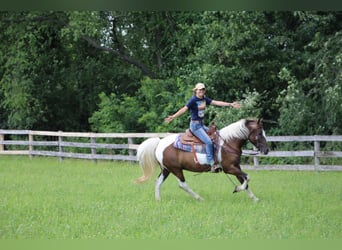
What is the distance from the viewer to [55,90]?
71.3ft

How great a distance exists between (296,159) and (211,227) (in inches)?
342

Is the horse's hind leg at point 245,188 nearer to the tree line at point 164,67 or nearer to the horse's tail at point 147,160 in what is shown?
the horse's tail at point 147,160

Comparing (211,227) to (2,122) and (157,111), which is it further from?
(2,122)

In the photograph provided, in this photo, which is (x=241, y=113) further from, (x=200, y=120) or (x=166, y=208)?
(x=166, y=208)

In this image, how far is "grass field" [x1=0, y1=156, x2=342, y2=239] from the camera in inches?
212

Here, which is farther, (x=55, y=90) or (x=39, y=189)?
(x=55, y=90)

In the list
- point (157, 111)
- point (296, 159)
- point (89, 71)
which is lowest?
point (296, 159)

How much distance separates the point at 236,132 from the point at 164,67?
11.8 metres

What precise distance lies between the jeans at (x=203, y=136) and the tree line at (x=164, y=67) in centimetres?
414

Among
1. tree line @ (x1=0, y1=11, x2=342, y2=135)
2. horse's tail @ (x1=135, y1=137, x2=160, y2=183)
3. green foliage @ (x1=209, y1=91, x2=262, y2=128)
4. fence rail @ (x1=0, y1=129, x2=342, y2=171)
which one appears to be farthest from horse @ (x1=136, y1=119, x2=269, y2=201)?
green foliage @ (x1=209, y1=91, x2=262, y2=128)

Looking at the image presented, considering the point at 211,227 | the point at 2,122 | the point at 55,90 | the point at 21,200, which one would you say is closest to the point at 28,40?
the point at 55,90

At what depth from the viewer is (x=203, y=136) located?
313 inches

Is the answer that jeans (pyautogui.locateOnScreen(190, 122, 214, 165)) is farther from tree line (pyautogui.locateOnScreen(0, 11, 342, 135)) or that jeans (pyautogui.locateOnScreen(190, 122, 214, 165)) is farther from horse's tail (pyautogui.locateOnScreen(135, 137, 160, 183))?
tree line (pyautogui.locateOnScreen(0, 11, 342, 135))

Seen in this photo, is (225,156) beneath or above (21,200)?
above
